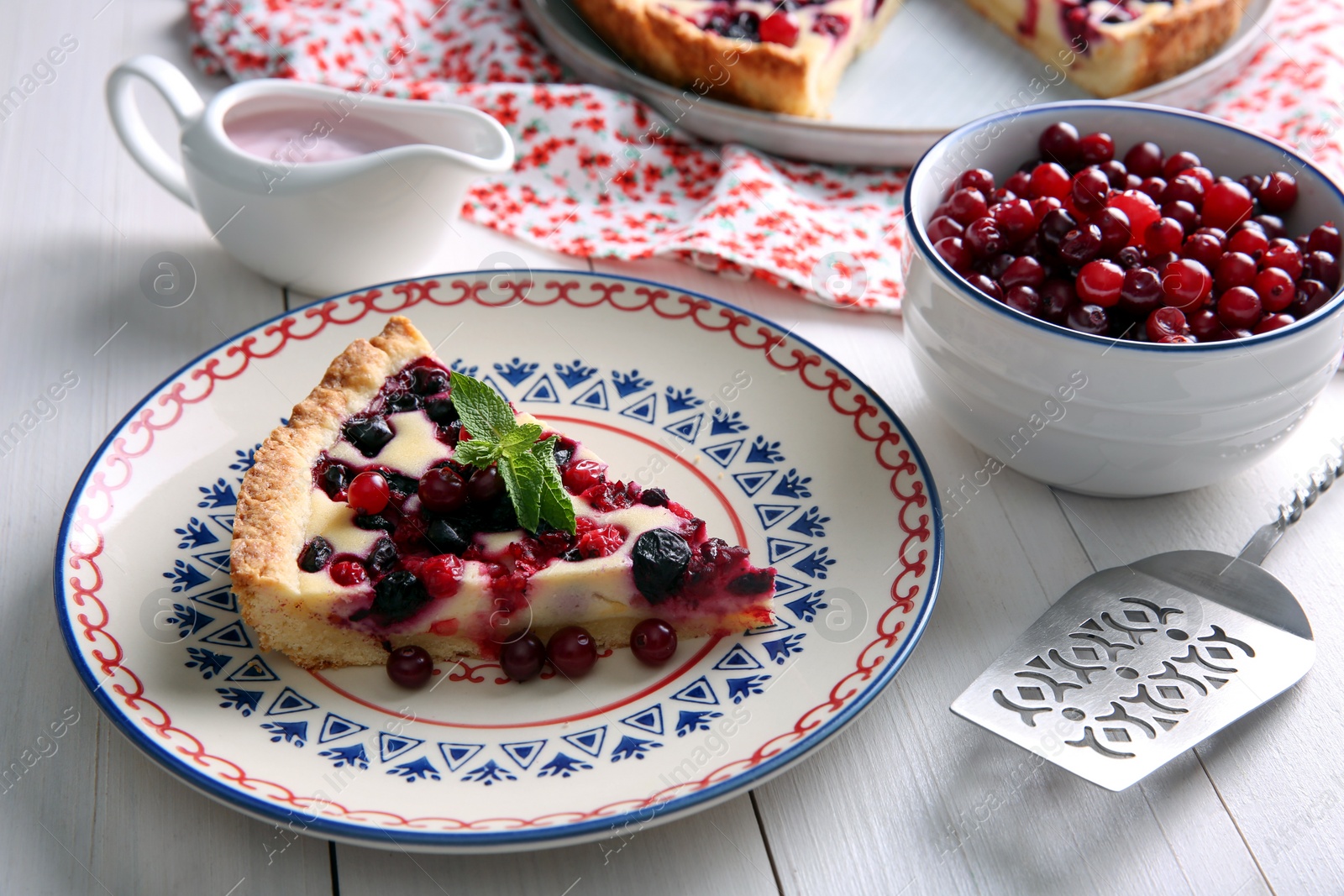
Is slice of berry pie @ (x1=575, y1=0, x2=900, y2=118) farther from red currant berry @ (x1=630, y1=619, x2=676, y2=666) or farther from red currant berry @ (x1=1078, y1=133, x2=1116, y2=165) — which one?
red currant berry @ (x1=630, y1=619, x2=676, y2=666)

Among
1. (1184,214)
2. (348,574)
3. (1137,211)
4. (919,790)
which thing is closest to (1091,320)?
(1137,211)

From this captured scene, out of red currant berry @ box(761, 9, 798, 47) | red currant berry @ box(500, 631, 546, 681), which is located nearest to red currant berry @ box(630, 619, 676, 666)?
red currant berry @ box(500, 631, 546, 681)

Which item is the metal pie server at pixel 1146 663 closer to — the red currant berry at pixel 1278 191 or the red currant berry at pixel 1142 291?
the red currant berry at pixel 1142 291

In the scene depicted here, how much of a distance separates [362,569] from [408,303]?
2.68 ft

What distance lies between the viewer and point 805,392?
8.13 feet

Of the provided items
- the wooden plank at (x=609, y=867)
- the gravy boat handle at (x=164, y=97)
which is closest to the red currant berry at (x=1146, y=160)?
the wooden plank at (x=609, y=867)

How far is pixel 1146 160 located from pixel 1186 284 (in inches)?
17.9

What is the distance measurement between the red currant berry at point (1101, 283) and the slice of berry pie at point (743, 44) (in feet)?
5.63

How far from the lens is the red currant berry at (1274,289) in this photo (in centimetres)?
217

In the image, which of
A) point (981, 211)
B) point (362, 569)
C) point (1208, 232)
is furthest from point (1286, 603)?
point (362, 569)

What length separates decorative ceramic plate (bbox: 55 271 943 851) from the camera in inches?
68.6

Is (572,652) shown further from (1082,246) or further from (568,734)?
(1082,246)

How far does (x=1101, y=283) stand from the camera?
2.17 meters

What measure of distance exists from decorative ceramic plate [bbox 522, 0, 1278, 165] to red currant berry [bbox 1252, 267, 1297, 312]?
4.53 ft
